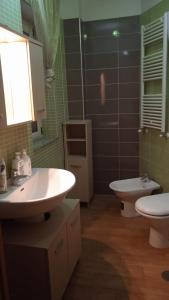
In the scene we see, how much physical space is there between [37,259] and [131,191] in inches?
59.7

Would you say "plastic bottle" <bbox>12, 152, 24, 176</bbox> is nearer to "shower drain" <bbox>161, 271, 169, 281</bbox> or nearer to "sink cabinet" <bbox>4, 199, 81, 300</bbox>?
"sink cabinet" <bbox>4, 199, 81, 300</bbox>

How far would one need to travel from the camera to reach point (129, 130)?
3266mm

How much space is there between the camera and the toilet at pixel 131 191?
278 cm

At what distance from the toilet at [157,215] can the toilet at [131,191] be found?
14.4 inches

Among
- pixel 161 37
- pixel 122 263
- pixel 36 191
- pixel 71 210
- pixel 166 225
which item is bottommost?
pixel 122 263

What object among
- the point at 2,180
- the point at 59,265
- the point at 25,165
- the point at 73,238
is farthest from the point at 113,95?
the point at 59,265

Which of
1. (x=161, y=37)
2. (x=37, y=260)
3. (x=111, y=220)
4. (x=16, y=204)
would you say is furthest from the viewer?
(x=111, y=220)

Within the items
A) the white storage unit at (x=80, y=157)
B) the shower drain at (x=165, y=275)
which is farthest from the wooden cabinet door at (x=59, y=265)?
the white storage unit at (x=80, y=157)

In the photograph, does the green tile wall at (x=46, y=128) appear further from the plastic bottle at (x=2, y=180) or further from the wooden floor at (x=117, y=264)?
the wooden floor at (x=117, y=264)

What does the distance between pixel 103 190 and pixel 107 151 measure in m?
0.57

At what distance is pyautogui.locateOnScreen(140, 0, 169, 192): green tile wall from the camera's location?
8.65ft

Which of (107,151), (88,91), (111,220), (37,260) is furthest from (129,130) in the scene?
(37,260)

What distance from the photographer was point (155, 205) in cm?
226

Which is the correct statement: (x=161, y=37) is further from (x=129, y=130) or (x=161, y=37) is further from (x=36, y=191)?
(x=36, y=191)
